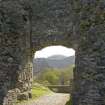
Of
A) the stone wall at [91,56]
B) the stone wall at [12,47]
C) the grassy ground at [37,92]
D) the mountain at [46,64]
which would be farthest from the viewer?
the mountain at [46,64]

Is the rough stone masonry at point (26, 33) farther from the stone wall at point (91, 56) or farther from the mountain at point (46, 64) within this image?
the mountain at point (46, 64)

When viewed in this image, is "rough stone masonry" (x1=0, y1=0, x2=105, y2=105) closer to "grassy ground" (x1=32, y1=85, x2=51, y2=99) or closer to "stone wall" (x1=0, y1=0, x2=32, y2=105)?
"stone wall" (x1=0, y1=0, x2=32, y2=105)

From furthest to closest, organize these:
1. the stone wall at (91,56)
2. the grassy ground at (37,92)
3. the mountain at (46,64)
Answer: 1. the mountain at (46,64)
2. the grassy ground at (37,92)
3. the stone wall at (91,56)

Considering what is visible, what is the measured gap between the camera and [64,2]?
379 inches

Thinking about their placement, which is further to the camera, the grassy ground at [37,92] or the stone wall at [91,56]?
the grassy ground at [37,92]

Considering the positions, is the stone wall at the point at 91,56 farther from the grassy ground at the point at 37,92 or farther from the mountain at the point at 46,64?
the mountain at the point at 46,64

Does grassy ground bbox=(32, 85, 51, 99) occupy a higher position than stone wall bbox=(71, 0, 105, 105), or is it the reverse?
stone wall bbox=(71, 0, 105, 105)

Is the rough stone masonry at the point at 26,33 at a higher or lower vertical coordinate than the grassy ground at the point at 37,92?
higher

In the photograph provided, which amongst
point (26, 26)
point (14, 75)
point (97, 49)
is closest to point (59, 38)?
point (26, 26)

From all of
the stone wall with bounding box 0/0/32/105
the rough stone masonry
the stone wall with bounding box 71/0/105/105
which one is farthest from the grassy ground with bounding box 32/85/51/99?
the stone wall with bounding box 71/0/105/105

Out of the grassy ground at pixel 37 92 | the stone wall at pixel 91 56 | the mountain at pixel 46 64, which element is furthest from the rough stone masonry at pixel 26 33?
the mountain at pixel 46 64

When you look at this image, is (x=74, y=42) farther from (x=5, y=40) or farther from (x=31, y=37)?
(x=5, y=40)

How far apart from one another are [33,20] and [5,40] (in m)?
1.19

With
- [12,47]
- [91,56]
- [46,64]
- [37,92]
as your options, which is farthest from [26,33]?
[46,64]
